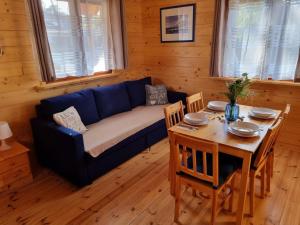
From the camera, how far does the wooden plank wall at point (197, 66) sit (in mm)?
3127

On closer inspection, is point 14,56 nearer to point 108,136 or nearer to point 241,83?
point 108,136

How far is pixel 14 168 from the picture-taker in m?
2.41

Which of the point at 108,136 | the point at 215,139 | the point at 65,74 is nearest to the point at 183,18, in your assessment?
the point at 65,74

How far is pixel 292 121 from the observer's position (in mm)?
3113

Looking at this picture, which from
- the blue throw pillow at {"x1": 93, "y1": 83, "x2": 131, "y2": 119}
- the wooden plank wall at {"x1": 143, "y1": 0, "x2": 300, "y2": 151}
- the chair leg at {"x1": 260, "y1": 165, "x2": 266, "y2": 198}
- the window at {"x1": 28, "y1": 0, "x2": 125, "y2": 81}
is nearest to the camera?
the chair leg at {"x1": 260, "y1": 165, "x2": 266, "y2": 198}

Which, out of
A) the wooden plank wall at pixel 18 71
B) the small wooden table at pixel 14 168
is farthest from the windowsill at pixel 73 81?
the small wooden table at pixel 14 168

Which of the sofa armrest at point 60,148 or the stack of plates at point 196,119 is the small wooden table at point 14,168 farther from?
the stack of plates at point 196,119

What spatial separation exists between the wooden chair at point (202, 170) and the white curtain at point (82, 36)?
196 centimetres

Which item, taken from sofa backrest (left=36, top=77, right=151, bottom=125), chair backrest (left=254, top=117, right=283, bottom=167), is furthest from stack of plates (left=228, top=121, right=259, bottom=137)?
sofa backrest (left=36, top=77, right=151, bottom=125)

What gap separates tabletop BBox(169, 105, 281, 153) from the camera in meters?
1.72

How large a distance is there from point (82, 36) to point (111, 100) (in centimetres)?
98

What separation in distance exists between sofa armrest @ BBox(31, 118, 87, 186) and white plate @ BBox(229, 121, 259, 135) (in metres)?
1.49

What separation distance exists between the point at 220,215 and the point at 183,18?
295cm

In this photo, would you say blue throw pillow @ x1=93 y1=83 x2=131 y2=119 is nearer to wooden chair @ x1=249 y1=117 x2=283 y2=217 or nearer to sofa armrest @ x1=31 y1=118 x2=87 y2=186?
sofa armrest @ x1=31 y1=118 x2=87 y2=186
